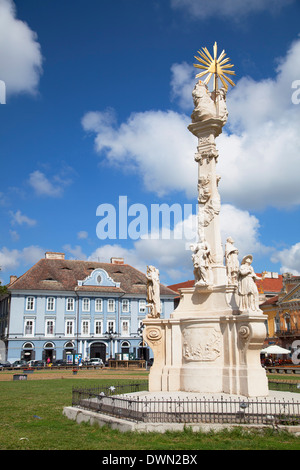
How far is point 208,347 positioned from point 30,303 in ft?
136

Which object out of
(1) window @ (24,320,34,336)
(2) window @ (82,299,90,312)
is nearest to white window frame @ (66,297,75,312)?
(2) window @ (82,299,90,312)

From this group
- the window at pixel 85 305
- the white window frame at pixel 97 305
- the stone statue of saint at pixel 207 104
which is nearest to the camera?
the stone statue of saint at pixel 207 104

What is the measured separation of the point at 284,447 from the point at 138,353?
47.9 metres

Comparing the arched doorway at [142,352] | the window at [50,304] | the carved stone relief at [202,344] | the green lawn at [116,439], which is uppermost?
the window at [50,304]

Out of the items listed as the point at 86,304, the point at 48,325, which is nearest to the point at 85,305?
the point at 86,304

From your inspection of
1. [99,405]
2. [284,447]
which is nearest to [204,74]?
[99,405]

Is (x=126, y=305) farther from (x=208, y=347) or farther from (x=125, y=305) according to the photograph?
(x=208, y=347)

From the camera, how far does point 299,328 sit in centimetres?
4856

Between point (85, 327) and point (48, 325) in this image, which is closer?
point (48, 325)

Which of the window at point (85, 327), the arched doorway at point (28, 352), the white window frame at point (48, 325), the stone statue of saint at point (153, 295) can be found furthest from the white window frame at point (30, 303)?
the stone statue of saint at point (153, 295)

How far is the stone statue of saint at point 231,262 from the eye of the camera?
43.8ft

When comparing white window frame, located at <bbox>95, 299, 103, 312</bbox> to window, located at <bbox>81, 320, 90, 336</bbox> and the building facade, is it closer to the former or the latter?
window, located at <bbox>81, 320, 90, 336</bbox>

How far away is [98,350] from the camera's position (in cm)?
5253

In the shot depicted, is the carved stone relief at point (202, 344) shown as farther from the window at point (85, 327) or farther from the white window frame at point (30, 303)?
the window at point (85, 327)
